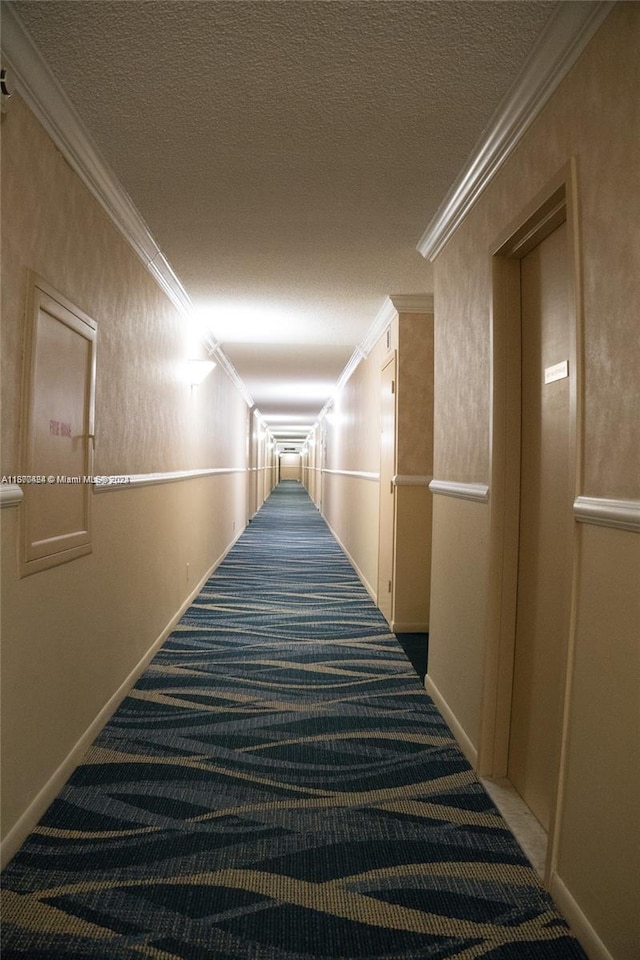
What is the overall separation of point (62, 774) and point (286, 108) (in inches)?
103

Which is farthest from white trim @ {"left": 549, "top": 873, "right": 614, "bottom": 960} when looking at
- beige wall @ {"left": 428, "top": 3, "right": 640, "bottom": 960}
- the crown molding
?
the crown molding

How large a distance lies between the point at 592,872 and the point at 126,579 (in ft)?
8.65

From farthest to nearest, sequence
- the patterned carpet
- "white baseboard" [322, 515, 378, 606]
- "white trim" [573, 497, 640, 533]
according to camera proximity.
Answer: "white baseboard" [322, 515, 378, 606], the patterned carpet, "white trim" [573, 497, 640, 533]

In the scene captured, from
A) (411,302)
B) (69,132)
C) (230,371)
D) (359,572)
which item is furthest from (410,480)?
(230,371)

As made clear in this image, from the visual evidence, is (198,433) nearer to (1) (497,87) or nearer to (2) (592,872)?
(1) (497,87)

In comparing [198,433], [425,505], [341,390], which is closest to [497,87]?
[425,505]

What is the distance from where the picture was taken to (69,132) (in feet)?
8.45

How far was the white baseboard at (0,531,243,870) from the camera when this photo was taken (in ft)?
7.18

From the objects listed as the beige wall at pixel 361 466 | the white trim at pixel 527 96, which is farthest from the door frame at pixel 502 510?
the beige wall at pixel 361 466

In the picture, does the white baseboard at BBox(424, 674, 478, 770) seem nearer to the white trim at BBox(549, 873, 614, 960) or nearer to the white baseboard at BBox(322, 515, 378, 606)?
the white trim at BBox(549, 873, 614, 960)

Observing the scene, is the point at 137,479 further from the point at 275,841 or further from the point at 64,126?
the point at 275,841

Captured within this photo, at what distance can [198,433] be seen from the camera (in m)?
6.58

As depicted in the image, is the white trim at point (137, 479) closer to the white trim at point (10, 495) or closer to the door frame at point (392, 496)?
the white trim at point (10, 495)

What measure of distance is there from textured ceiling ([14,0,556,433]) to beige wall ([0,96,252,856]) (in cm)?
29
